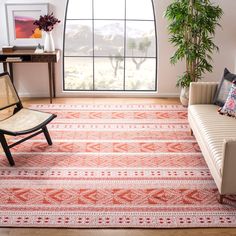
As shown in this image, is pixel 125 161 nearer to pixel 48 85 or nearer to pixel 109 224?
pixel 109 224

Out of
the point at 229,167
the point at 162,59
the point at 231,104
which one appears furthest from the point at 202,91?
the point at 229,167

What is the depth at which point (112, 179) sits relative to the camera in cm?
416

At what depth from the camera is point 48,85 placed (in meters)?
6.71

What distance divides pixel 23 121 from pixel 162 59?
269cm

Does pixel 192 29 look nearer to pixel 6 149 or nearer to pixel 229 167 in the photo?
pixel 229 167

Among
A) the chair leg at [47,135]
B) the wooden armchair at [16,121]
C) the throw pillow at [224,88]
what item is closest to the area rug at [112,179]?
the chair leg at [47,135]

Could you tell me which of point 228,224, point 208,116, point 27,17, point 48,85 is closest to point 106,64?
point 48,85

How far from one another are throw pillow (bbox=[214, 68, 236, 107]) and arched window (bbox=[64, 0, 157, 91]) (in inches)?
76.7

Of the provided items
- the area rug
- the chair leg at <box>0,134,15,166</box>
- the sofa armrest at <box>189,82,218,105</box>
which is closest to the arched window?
the area rug

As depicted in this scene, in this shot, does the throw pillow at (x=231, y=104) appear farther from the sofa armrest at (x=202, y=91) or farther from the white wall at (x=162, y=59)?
the white wall at (x=162, y=59)

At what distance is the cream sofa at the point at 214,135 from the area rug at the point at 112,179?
0.24m

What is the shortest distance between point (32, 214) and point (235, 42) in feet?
14.0

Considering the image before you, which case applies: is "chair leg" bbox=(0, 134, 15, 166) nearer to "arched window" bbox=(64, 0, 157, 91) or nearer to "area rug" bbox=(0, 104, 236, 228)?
"area rug" bbox=(0, 104, 236, 228)

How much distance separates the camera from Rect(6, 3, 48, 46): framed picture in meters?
6.30
